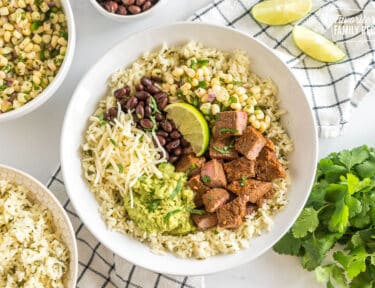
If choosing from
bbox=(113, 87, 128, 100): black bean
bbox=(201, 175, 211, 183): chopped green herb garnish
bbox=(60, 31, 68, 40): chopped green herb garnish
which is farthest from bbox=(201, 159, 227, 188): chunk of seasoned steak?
bbox=(60, 31, 68, 40): chopped green herb garnish

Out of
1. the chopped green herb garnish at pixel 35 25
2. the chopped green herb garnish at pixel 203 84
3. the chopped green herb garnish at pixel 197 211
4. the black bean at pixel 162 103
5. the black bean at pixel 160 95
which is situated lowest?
the chopped green herb garnish at pixel 197 211

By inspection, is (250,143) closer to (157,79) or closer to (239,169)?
(239,169)

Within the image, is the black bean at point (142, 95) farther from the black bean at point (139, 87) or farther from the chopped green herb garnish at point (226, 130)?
the chopped green herb garnish at point (226, 130)

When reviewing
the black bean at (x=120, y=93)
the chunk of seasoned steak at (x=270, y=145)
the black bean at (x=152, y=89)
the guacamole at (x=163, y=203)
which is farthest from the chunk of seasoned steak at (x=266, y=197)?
the black bean at (x=120, y=93)

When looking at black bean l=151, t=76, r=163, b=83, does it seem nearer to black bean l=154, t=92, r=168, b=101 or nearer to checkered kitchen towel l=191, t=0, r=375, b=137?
black bean l=154, t=92, r=168, b=101

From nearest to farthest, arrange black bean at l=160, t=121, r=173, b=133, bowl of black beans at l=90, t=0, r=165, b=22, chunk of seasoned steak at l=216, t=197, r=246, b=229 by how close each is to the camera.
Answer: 1. chunk of seasoned steak at l=216, t=197, r=246, b=229
2. black bean at l=160, t=121, r=173, b=133
3. bowl of black beans at l=90, t=0, r=165, b=22

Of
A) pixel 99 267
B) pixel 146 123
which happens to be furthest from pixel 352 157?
pixel 99 267

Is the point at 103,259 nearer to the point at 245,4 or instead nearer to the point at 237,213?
the point at 237,213
